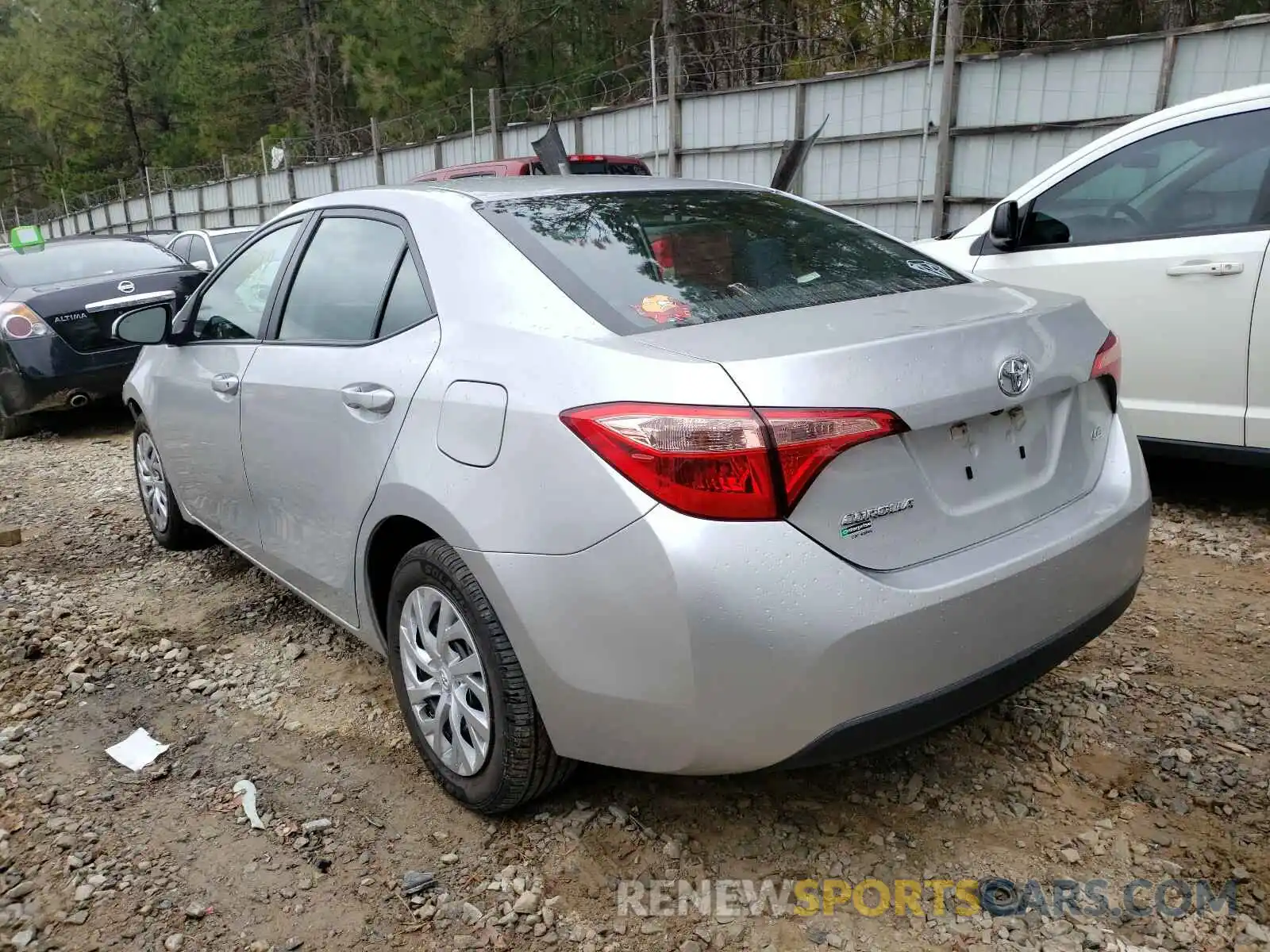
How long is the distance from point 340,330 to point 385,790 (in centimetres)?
126

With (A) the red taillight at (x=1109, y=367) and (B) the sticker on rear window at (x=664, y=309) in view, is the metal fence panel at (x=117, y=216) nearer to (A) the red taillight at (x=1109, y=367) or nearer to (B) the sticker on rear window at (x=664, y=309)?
(B) the sticker on rear window at (x=664, y=309)

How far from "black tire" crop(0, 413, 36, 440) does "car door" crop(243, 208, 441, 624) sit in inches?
213

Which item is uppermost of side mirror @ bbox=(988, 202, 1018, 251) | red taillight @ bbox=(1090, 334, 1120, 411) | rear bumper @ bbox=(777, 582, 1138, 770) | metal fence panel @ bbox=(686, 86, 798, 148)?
metal fence panel @ bbox=(686, 86, 798, 148)

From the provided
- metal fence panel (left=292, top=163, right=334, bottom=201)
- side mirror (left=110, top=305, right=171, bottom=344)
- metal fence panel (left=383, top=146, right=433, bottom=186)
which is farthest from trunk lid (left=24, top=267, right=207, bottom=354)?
metal fence panel (left=292, top=163, right=334, bottom=201)

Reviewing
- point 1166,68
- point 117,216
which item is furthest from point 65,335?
point 117,216

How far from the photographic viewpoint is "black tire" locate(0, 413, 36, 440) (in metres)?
7.29

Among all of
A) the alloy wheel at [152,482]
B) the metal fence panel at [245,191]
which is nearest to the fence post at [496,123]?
the metal fence panel at [245,191]

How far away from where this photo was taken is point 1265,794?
229 cm

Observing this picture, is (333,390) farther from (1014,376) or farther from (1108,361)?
(1108,361)

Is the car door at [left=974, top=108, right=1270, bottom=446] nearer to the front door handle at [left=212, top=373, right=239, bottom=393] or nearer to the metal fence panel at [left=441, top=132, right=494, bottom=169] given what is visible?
the front door handle at [left=212, top=373, right=239, bottom=393]

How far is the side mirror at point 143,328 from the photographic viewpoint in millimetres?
3664

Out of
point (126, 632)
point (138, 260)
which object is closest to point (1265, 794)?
point (126, 632)

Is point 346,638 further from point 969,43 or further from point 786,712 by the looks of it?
point 969,43

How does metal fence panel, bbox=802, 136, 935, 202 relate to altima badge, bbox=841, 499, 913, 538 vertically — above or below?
above
